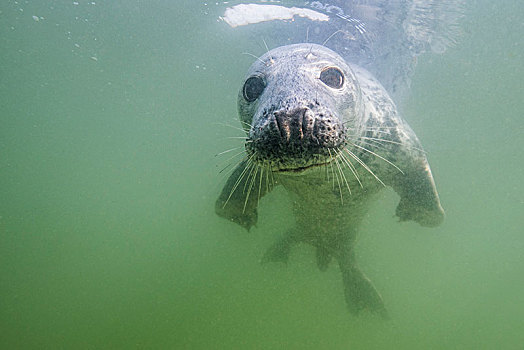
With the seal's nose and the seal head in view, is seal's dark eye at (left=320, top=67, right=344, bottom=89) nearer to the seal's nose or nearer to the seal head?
the seal head

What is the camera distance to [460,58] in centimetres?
1190

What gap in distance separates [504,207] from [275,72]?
27.2 meters

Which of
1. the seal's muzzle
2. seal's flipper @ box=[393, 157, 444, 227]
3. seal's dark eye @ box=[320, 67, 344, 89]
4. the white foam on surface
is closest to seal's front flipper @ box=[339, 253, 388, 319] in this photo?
seal's flipper @ box=[393, 157, 444, 227]

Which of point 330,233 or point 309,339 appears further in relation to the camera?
point 309,339

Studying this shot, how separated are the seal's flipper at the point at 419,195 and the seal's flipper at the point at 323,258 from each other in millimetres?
1228

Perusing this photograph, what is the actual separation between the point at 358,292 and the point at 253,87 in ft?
11.6

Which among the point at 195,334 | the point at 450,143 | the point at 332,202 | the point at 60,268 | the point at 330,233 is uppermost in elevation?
the point at 450,143

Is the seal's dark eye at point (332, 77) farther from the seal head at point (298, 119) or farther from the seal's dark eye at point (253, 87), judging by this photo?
the seal's dark eye at point (253, 87)

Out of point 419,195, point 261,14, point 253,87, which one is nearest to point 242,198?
point 253,87

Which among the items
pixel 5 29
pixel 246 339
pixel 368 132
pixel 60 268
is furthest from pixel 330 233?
pixel 5 29

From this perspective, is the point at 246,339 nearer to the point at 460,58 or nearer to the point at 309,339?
the point at 309,339

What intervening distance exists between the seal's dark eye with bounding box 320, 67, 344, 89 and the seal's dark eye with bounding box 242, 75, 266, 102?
1.60ft

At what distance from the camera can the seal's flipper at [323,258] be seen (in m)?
4.32

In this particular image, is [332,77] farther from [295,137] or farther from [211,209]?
[211,209]
